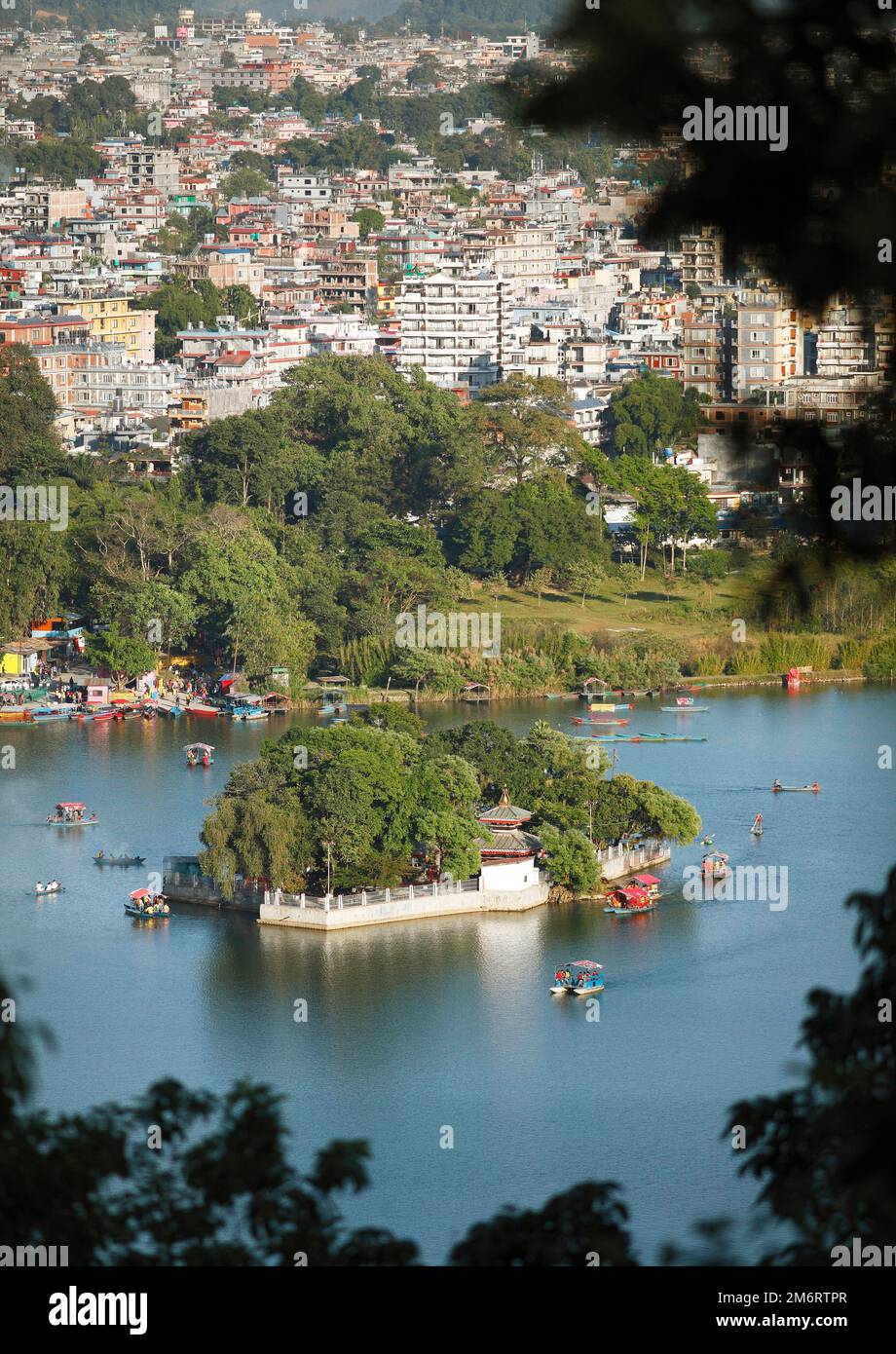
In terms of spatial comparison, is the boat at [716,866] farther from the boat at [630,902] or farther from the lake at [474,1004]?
the boat at [630,902]

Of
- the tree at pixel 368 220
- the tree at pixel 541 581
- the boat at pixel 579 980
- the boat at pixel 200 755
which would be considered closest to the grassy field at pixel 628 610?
the tree at pixel 541 581

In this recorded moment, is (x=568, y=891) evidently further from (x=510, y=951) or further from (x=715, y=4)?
(x=715, y=4)

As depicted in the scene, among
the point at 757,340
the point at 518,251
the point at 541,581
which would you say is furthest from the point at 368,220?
the point at 541,581

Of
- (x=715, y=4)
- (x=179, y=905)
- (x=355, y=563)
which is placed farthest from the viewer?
(x=355, y=563)

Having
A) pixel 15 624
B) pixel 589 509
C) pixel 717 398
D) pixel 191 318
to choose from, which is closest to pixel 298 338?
pixel 191 318

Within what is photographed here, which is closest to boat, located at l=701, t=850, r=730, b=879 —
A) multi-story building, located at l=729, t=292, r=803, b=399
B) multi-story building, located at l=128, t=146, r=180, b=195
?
multi-story building, located at l=729, t=292, r=803, b=399

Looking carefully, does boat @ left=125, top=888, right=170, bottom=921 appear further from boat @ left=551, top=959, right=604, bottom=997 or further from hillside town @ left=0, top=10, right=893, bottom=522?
hillside town @ left=0, top=10, right=893, bottom=522
